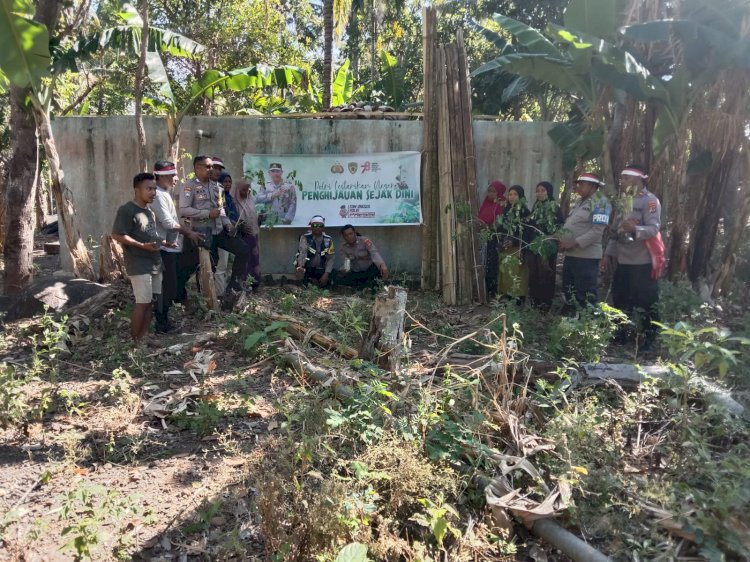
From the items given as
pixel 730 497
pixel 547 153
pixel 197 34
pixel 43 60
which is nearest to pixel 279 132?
pixel 547 153

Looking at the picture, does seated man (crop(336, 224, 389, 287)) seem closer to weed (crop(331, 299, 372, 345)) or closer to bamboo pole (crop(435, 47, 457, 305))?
bamboo pole (crop(435, 47, 457, 305))

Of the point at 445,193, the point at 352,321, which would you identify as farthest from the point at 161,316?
the point at 445,193

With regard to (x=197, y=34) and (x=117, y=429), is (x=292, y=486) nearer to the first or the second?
(x=117, y=429)

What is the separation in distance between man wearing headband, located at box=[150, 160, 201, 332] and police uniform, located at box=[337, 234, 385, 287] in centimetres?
218

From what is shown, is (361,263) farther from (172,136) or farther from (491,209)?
(172,136)

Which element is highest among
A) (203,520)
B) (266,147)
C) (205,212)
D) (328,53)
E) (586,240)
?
(328,53)

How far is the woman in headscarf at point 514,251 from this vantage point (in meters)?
6.63

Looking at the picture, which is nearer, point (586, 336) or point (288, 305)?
point (586, 336)

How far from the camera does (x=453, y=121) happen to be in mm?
7336

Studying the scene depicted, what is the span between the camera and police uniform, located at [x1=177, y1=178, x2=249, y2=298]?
20.4 feet

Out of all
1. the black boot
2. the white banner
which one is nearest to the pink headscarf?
the white banner

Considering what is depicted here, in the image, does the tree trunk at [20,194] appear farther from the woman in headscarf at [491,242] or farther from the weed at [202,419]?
the woman in headscarf at [491,242]

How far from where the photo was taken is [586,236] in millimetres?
5824

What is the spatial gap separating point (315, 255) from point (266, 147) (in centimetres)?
176
